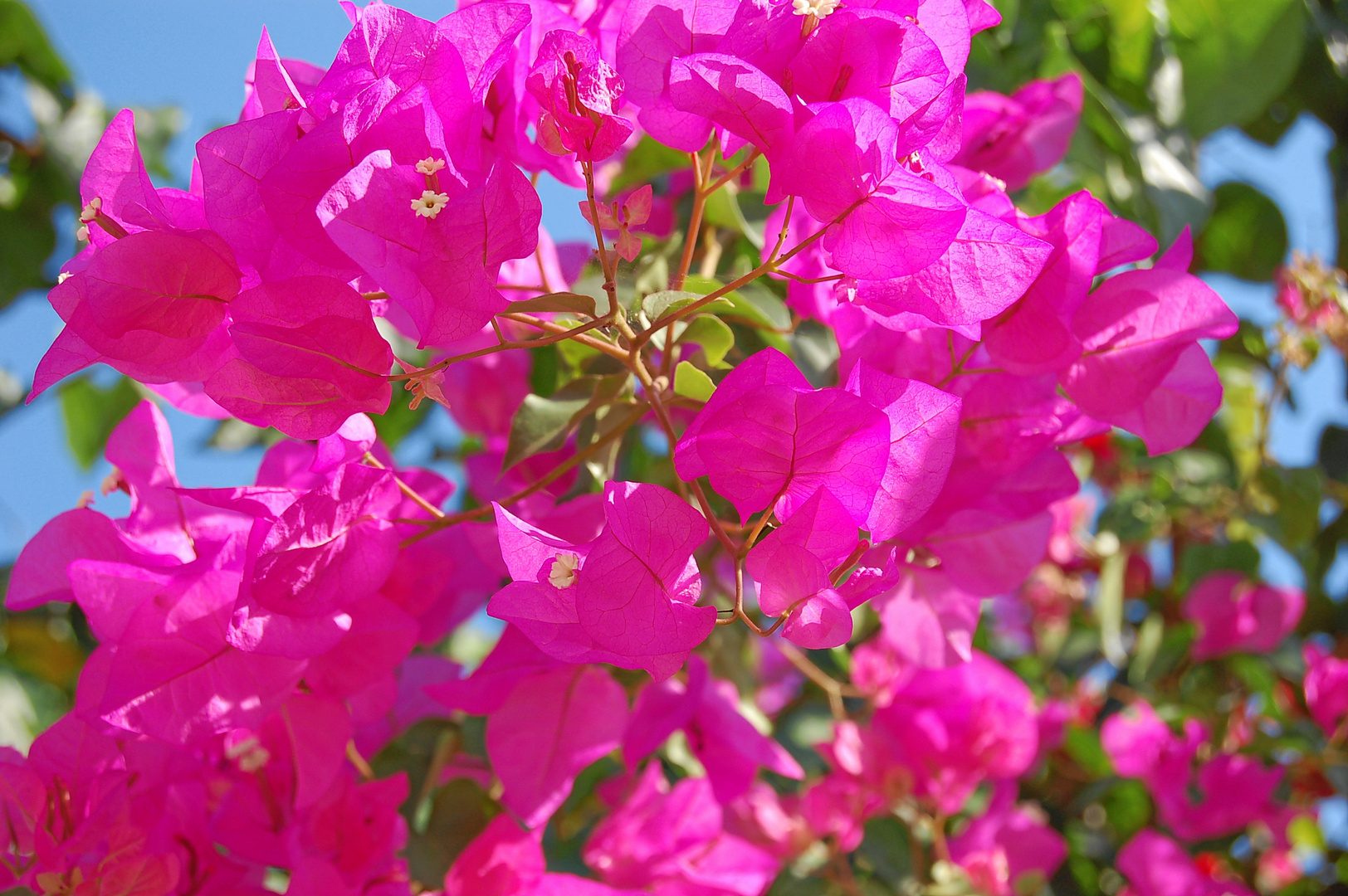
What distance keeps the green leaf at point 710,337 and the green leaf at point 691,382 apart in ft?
0.17

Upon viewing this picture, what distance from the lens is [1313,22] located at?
1016mm

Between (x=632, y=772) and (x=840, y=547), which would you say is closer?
(x=840, y=547)

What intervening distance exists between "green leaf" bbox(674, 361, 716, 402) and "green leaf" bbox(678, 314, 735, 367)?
52 millimetres

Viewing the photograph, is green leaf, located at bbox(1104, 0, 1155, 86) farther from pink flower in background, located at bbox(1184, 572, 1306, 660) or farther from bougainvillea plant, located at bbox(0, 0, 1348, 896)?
pink flower in background, located at bbox(1184, 572, 1306, 660)

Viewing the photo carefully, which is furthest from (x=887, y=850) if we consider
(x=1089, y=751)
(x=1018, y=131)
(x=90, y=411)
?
(x=90, y=411)

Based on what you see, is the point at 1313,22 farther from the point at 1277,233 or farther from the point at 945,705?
the point at 945,705

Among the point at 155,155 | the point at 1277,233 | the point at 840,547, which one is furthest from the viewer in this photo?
the point at 155,155

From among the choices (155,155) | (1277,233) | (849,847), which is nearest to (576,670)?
(849,847)

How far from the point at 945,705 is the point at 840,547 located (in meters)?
0.55

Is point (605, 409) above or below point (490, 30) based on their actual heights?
below

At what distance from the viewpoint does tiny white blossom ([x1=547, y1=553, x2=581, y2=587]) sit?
1.25 ft

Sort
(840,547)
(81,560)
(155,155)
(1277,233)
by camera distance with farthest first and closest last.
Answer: (155,155) → (1277,233) → (81,560) → (840,547)

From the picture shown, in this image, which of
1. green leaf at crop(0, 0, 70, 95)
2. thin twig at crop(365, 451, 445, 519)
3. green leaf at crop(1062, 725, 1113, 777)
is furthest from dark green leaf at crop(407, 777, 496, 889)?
green leaf at crop(0, 0, 70, 95)

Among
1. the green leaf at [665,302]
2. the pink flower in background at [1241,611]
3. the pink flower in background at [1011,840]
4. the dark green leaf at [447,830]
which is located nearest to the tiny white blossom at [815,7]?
the green leaf at [665,302]
